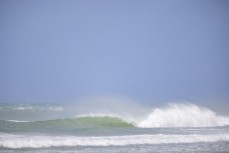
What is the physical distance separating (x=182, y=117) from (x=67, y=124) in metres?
9.25

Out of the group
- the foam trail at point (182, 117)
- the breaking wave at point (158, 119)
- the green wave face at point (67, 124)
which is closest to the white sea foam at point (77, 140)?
the green wave face at point (67, 124)

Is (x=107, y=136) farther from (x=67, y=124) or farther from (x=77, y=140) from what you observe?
(x=67, y=124)

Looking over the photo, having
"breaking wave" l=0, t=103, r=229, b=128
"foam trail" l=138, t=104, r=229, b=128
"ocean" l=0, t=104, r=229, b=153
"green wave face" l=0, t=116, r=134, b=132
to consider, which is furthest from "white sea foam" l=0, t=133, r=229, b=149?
"foam trail" l=138, t=104, r=229, b=128

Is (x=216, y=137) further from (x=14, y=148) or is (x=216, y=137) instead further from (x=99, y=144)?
(x=14, y=148)

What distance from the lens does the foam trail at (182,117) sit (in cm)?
2293

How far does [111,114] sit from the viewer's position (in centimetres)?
2327

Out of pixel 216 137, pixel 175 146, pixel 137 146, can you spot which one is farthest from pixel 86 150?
pixel 216 137

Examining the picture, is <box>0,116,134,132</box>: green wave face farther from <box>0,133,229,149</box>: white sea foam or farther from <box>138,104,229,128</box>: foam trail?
<box>0,133,229,149</box>: white sea foam

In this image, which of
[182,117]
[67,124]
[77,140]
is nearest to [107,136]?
[77,140]

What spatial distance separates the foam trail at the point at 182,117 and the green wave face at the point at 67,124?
1.82m

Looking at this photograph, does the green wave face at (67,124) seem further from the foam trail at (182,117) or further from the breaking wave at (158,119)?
the foam trail at (182,117)

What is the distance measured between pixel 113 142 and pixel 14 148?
11.5ft

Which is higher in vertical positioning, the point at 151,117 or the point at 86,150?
the point at 151,117

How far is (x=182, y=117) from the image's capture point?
24.2 meters
